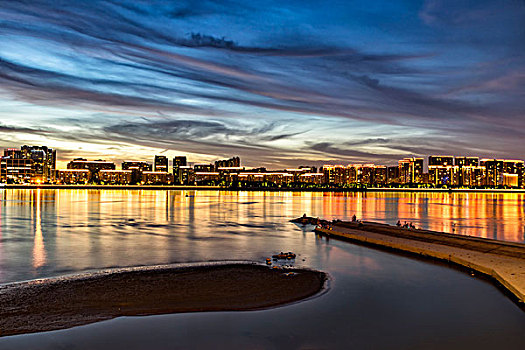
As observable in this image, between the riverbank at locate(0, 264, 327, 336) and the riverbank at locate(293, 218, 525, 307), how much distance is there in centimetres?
906

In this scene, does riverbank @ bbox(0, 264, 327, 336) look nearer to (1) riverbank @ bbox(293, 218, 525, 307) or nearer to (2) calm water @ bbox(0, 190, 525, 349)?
(2) calm water @ bbox(0, 190, 525, 349)

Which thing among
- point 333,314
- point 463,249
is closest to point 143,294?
point 333,314

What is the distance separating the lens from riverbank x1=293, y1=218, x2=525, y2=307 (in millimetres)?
21334

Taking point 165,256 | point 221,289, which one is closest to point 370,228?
point 165,256

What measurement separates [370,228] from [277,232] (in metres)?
11.6

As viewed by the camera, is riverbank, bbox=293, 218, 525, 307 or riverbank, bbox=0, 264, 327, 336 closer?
riverbank, bbox=0, 264, 327, 336

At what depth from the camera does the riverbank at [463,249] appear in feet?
70.0

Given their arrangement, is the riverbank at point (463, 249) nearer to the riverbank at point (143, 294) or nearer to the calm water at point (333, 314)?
the calm water at point (333, 314)

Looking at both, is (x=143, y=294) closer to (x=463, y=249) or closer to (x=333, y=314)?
(x=333, y=314)

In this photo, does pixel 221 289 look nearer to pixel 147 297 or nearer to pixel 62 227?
pixel 147 297

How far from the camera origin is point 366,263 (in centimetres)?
2883

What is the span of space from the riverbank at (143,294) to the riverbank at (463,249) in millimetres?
9064

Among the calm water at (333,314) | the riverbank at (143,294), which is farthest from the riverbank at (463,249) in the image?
the riverbank at (143,294)

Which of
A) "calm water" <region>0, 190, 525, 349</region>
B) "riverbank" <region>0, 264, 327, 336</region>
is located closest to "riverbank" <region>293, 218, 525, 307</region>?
"calm water" <region>0, 190, 525, 349</region>
